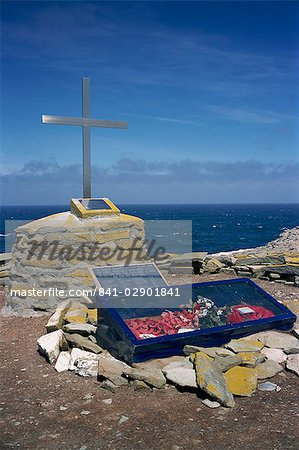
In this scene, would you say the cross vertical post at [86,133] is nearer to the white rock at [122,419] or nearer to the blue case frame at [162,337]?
the blue case frame at [162,337]

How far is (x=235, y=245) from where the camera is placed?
49500mm

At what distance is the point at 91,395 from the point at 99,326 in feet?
4.18

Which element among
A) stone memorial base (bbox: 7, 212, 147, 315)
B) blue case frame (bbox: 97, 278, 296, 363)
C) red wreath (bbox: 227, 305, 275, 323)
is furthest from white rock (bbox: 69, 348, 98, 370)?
stone memorial base (bbox: 7, 212, 147, 315)

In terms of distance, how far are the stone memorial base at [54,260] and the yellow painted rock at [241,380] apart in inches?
149

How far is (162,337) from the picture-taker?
511cm

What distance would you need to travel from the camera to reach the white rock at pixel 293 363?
5.06m

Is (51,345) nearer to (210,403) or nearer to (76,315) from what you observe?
(76,315)

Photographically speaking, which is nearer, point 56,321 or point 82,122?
point 56,321

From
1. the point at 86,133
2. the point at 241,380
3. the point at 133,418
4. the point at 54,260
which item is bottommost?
the point at 133,418

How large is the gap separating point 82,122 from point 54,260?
2.97 meters

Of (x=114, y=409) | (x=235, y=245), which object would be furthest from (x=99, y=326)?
(x=235, y=245)

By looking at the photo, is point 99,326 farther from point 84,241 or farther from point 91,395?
point 84,241

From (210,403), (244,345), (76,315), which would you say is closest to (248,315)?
(244,345)
